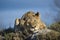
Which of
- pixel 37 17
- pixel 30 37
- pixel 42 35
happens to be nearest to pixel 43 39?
pixel 42 35

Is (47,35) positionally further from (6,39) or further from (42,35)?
(6,39)

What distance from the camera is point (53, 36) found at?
36469 mm

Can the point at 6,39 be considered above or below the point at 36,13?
below

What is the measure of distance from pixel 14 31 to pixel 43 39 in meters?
6.79

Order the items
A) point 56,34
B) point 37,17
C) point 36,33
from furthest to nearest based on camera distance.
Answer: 1. point 37,17
2. point 36,33
3. point 56,34

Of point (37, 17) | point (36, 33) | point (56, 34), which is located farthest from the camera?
point (37, 17)

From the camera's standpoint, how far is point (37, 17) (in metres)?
41.6

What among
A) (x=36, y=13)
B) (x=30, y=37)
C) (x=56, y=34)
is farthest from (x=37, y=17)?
(x=56, y=34)

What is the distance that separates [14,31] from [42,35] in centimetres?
653

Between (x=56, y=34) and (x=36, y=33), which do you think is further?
(x=36, y=33)

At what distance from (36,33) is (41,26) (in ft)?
9.12

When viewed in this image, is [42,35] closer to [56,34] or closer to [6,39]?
[56,34]

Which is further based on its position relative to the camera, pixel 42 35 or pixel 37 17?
pixel 37 17

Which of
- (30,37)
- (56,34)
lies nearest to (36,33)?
(30,37)
